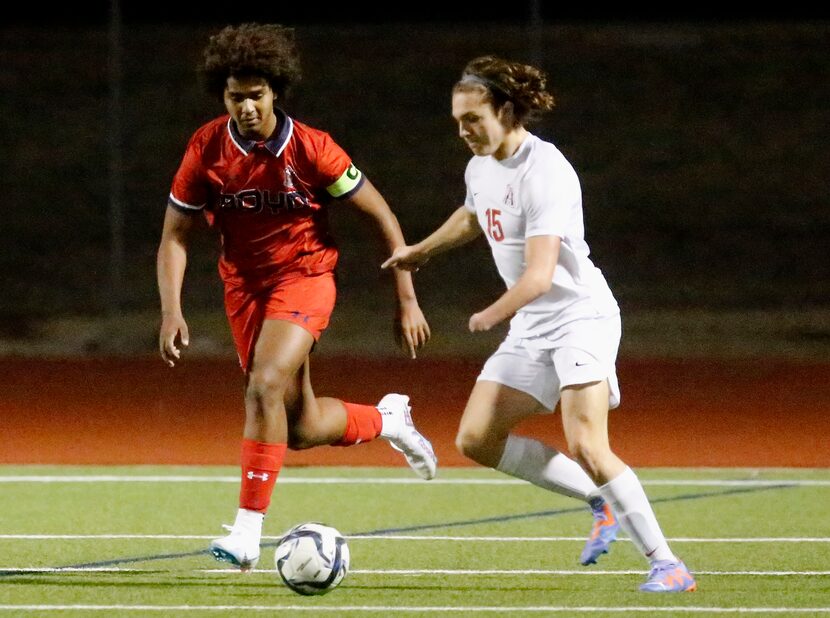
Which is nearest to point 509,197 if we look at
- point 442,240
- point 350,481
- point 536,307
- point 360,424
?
point 536,307

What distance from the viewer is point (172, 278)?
5.88m

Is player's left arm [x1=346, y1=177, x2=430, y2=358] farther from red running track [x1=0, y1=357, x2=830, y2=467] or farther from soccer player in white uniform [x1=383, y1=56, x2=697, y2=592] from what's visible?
red running track [x1=0, y1=357, x2=830, y2=467]

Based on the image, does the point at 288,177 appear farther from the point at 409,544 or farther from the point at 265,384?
the point at 409,544

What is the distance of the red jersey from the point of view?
5805 millimetres

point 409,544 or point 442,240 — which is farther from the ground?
point 442,240

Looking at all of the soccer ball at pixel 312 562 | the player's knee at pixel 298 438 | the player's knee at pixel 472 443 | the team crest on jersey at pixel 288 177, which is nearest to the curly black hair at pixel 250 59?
the team crest on jersey at pixel 288 177

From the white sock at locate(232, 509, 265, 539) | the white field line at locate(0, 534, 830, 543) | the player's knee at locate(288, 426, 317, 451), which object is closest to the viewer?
the white sock at locate(232, 509, 265, 539)

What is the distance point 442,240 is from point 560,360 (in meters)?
0.75

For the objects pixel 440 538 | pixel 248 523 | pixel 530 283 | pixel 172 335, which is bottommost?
pixel 440 538

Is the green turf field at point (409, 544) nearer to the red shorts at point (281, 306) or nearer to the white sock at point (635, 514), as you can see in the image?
the white sock at point (635, 514)

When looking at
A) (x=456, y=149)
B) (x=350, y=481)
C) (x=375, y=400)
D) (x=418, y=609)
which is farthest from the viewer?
(x=456, y=149)

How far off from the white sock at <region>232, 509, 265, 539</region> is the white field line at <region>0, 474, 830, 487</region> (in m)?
2.91

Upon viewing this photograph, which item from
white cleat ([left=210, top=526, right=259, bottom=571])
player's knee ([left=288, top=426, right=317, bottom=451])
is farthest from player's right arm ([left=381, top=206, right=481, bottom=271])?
white cleat ([left=210, top=526, right=259, bottom=571])

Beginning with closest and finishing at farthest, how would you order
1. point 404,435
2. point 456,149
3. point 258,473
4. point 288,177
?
point 258,473 → point 288,177 → point 404,435 → point 456,149
